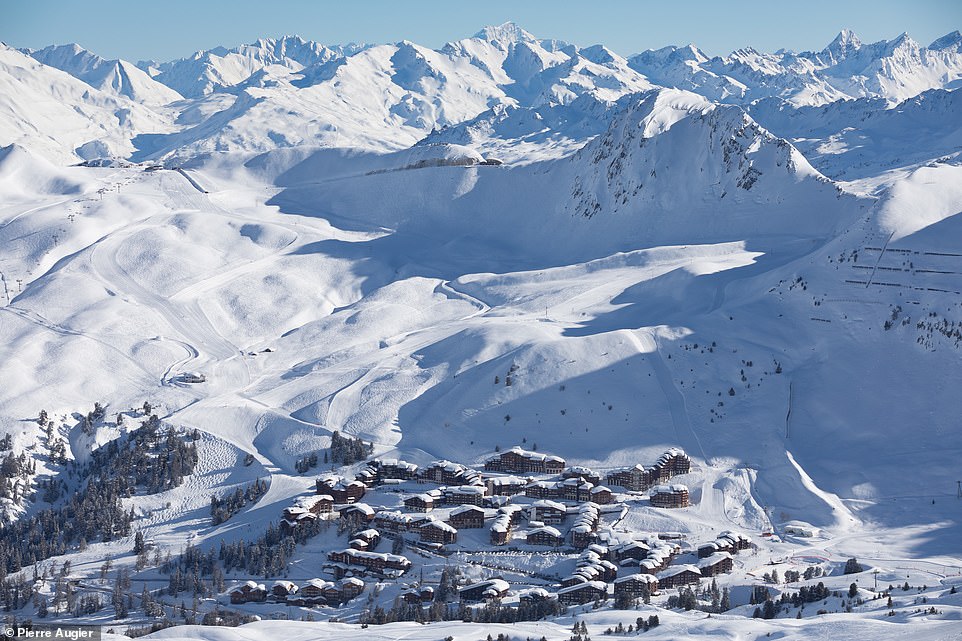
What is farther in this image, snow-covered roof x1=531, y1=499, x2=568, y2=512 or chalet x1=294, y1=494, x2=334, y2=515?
chalet x1=294, y1=494, x2=334, y2=515

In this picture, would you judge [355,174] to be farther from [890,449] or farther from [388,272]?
[890,449]

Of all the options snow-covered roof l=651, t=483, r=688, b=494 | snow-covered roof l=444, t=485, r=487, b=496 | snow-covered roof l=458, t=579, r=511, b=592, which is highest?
snow-covered roof l=444, t=485, r=487, b=496

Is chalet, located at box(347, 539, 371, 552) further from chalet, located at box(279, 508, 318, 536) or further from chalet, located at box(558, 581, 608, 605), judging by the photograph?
chalet, located at box(558, 581, 608, 605)

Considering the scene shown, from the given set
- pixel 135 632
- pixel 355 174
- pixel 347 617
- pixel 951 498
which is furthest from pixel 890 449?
pixel 355 174

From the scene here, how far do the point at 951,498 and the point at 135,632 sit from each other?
161 ft

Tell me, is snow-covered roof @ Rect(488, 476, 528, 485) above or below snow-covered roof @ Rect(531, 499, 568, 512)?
above

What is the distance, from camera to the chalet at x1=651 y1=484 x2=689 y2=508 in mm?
80750

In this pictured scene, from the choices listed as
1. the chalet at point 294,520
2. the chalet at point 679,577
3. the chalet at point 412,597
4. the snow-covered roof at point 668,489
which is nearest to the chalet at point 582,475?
the snow-covered roof at point 668,489

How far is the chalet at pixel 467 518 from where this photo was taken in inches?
3054

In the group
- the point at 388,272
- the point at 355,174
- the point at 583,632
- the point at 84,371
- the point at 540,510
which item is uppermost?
the point at 355,174

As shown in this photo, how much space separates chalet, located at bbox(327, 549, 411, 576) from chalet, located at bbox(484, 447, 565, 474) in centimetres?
1554

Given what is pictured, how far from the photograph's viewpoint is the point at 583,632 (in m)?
59.2

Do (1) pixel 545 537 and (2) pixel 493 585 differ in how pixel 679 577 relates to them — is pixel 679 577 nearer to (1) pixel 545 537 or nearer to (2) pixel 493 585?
(1) pixel 545 537

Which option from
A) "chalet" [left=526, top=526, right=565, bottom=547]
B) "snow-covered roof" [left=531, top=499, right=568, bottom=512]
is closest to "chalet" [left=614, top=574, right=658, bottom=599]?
"chalet" [left=526, top=526, right=565, bottom=547]
